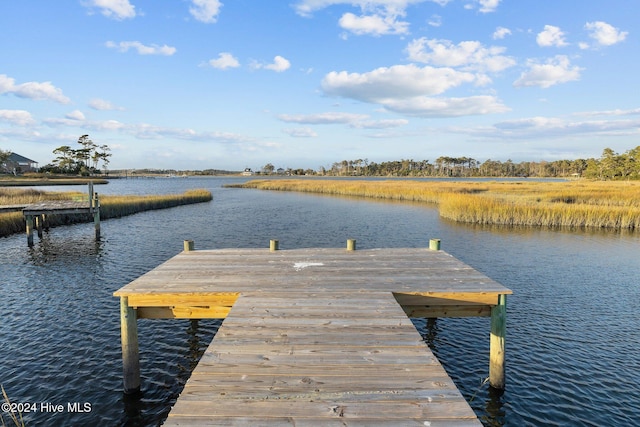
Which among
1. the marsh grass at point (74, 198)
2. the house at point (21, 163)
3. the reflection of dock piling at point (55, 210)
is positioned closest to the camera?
the reflection of dock piling at point (55, 210)

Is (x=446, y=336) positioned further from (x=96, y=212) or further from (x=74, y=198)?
(x=74, y=198)

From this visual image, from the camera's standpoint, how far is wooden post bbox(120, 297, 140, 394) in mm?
6914

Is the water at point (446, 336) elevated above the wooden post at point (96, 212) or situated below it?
below

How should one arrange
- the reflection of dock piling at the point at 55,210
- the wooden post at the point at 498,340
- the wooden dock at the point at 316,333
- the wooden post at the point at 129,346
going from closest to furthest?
the wooden dock at the point at 316,333 → the wooden post at the point at 129,346 → the wooden post at the point at 498,340 → the reflection of dock piling at the point at 55,210

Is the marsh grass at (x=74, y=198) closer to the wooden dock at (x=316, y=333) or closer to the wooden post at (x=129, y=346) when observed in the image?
the wooden dock at (x=316, y=333)

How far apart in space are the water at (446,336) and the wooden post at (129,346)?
0.34 m

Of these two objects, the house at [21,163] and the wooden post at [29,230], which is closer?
the wooden post at [29,230]

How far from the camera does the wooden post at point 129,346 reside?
6914mm

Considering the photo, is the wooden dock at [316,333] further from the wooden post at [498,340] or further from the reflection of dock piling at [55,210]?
the reflection of dock piling at [55,210]

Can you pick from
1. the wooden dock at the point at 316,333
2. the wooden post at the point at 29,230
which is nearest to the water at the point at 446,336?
the wooden post at the point at 29,230

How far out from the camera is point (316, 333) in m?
5.27

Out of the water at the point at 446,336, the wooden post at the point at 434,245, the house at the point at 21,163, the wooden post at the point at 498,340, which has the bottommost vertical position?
the water at the point at 446,336

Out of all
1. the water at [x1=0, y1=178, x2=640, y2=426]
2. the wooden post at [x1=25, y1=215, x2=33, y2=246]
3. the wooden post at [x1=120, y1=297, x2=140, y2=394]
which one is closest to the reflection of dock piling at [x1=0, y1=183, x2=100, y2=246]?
the wooden post at [x1=25, y1=215, x2=33, y2=246]

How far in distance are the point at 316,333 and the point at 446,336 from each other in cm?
657
